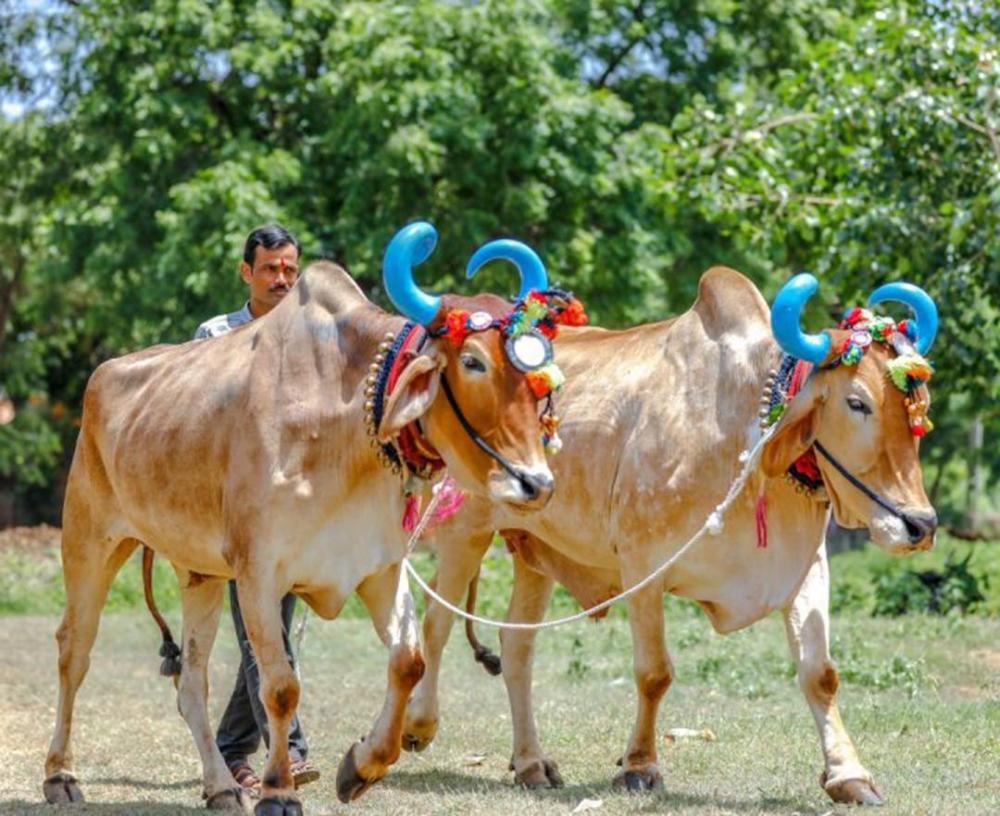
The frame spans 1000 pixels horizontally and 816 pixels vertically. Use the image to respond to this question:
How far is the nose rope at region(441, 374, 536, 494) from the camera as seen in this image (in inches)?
237

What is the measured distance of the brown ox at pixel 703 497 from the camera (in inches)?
266

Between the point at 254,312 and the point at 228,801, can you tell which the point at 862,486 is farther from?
the point at 254,312

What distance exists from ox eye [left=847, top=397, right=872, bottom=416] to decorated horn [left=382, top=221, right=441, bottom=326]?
1569 mm

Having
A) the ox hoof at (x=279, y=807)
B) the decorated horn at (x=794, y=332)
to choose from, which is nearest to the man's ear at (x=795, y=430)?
the decorated horn at (x=794, y=332)

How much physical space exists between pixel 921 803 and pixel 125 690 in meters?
6.36

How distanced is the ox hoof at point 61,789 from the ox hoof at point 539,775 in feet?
5.81

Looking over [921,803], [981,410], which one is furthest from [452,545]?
[981,410]

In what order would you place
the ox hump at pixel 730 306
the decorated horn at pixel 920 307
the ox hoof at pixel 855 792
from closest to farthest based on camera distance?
the ox hoof at pixel 855 792 < the decorated horn at pixel 920 307 < the ox hump at pixel 730 306

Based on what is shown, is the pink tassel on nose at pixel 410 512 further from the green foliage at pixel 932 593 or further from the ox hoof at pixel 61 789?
the green foliage at pixel 932 593

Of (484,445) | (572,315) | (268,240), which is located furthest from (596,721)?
(484,445)

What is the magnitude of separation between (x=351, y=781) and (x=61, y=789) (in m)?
1.55

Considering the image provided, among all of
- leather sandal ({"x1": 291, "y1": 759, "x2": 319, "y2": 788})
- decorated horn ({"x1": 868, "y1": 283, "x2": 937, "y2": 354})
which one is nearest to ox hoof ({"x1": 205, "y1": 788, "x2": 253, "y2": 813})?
leather sandal ({"x1": 291, "y1": 759, "x2": 319, "y2": 788})

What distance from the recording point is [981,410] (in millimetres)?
15922

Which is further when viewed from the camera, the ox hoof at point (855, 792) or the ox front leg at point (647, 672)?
the ox front leg at point (647, 672)
